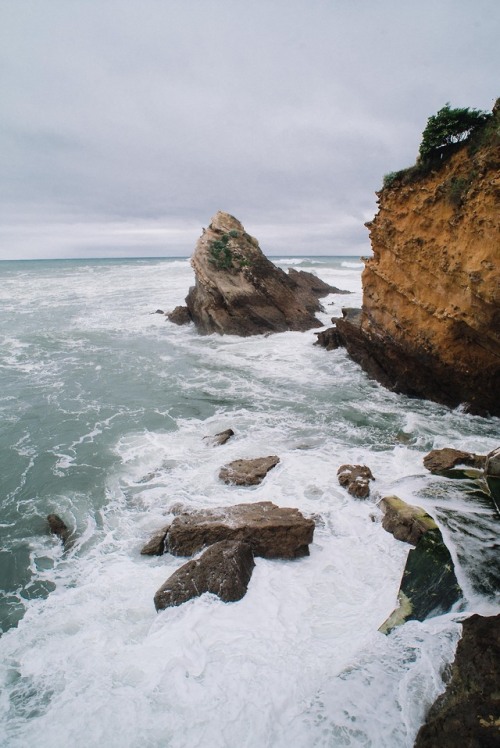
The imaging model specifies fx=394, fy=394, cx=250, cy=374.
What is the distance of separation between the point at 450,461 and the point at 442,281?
209 inches

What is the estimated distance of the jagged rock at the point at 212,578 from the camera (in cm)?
561

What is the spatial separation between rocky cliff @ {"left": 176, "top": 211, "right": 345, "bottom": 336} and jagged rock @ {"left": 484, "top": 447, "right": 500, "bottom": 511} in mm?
15861

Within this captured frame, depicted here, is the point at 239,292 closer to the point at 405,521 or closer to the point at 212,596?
the point at 405,521

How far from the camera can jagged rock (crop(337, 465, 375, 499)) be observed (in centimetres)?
762

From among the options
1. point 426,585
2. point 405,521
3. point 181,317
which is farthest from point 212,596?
point 181,317

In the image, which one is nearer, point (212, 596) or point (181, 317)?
point (212, 596)

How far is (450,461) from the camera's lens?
8227mm

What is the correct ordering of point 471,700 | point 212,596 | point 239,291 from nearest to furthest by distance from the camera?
1. point 471,700
2. point 212,596
3. point 239,291

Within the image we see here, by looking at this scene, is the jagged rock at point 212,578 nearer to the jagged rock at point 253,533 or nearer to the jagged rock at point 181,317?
the jagged rock at point 253,533

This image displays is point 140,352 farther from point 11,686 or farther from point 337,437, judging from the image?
point 11,686

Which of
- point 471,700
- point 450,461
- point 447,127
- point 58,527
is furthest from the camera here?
point 447,127

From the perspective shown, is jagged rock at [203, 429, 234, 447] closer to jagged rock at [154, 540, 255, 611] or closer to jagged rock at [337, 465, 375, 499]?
jagged rock at [337, 465, 375, 499]

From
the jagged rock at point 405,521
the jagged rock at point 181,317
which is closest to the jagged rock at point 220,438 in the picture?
the jagged rock at point 405,521

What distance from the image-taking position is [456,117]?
32.6ft
